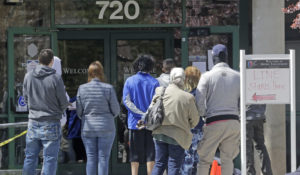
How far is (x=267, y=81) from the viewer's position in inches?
295

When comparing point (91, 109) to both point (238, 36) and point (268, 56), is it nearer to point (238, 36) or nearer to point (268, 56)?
point (268, 56)

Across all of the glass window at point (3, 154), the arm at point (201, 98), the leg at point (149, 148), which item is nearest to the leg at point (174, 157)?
the arm at point (201, 98)

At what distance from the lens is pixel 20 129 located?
8.73 m

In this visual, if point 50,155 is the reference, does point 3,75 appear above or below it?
above

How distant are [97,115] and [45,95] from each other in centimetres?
70

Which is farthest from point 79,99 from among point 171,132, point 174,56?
point 174,56

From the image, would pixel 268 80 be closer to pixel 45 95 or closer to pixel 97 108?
pixel 97 108

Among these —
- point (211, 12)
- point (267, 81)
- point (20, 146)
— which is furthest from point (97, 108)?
point (211, 12)

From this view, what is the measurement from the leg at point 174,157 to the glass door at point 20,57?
139 inches

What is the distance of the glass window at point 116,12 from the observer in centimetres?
995

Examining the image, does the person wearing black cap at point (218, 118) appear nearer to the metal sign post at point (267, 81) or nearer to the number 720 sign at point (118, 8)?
the metal sign post at point (267, 81)

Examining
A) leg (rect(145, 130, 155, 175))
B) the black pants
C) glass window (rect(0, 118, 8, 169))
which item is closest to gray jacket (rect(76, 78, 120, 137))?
leg (rect(145, 130, 155, 175))

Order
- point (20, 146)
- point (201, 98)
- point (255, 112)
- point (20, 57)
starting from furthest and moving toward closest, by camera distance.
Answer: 1. point (20, 57)
2. point (20, 146)
3. point (255, 112)
4. point (201, 98)

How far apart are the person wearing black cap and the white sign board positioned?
0.99 ft
